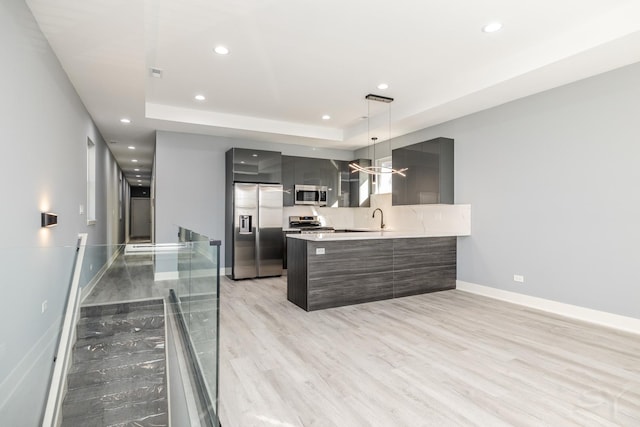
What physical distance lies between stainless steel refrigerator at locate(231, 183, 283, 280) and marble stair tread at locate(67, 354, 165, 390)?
2.42 metres

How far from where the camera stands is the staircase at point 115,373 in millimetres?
3346

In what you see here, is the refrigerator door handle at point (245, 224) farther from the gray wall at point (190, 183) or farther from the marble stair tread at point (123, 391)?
the marble stair tread at point (123, 391)

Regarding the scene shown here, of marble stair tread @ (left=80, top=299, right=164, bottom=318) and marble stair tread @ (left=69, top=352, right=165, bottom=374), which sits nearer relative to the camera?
marble stair tread @ (left=69, top=352, right=165, bottom=374)

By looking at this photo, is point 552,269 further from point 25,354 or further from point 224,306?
point 25,354

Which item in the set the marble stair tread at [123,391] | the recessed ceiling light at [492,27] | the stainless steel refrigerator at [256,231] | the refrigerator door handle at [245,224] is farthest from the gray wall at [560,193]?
the marble stair tread at [123,391]

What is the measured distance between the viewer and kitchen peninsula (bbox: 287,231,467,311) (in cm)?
431

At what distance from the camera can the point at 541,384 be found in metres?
2.42

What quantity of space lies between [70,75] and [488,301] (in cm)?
580

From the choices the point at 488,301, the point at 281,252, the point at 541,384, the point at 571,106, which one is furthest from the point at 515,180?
the point at 281,252

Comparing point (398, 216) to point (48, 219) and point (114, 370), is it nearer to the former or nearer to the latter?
point (114, 370)

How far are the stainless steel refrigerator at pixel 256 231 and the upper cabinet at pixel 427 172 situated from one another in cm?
239

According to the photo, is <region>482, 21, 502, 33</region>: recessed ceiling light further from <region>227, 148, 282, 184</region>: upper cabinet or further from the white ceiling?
<region>227, 148, 282, 184</region>: upper cabinet

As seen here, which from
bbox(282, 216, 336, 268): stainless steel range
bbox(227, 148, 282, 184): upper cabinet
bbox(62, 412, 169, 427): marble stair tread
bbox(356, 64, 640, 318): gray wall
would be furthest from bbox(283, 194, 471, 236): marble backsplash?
bbox(62, 412, 169, 427): marble stair tread

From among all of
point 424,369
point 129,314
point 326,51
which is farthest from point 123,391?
point 326,51
